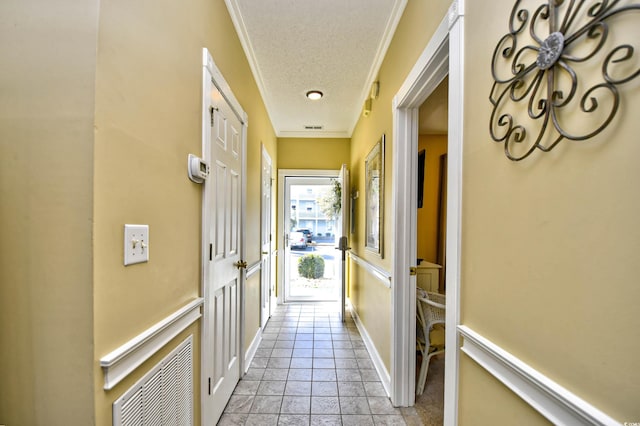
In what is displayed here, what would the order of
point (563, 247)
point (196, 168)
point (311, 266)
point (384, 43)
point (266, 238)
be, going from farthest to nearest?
point (311, 266)
point (266, 238)
point (384, 43)
point (196, 168)
point (563, 247)

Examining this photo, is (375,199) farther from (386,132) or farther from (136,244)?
(136,244)

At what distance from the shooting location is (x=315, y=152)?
434 centimetres

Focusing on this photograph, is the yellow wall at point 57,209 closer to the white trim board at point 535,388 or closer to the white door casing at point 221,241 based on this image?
the white door casing at point 221,241

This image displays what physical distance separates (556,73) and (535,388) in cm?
76

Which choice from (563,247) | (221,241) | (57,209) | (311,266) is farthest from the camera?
(311,266)

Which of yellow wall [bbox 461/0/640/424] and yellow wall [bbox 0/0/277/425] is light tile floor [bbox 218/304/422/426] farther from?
yellow wall [bbox 0/0/277/425]

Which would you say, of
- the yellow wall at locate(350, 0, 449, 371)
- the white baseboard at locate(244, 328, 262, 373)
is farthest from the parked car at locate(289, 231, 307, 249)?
the white baseboard at locate(244, 328, 262, 373)

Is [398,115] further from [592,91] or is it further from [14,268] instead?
[14,268]

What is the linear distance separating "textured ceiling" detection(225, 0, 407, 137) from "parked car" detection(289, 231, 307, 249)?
1.92 metres

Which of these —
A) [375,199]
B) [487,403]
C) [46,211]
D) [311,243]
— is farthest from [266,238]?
[487,403]

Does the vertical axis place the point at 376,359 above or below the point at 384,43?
below

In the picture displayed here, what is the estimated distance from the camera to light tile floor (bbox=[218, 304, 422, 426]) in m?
1.81

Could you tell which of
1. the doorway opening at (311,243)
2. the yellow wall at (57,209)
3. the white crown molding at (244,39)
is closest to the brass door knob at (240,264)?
the yellow wall at (57,209)

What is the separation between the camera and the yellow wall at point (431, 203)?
11.5ft
